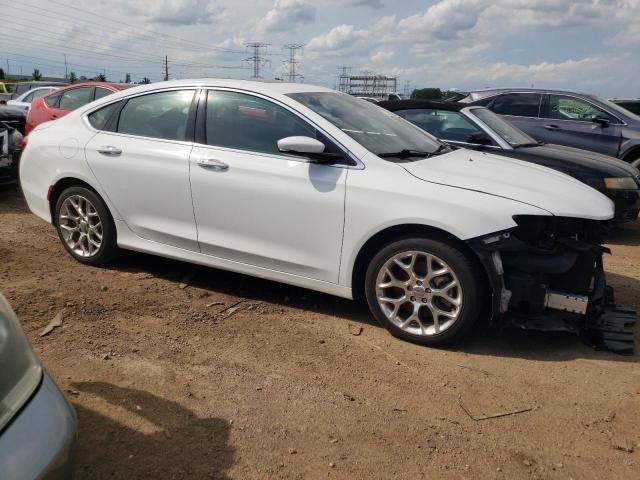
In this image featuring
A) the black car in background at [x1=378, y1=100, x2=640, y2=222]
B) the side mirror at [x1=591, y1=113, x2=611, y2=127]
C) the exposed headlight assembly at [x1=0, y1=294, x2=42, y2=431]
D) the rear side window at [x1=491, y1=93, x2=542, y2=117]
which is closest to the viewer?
the exposed headlight assembly at [x1=0, y1=294, x2=42, y2=431]

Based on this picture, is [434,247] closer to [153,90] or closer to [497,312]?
[497,312]

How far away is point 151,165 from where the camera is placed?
4.44m

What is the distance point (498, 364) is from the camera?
355 cm

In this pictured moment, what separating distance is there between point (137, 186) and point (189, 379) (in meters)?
1.92

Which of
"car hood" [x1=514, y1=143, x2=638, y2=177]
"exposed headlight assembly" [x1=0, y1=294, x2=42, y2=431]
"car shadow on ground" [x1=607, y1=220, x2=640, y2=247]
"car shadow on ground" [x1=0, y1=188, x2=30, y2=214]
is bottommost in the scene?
"car shadow on ground" [x1=607, y1=220, x2=640, y2=247]

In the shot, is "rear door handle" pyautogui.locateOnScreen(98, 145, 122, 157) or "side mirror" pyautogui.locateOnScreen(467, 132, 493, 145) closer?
"rear door handle" pyautogui.locateOnScreen(98, 145, 122, 157)

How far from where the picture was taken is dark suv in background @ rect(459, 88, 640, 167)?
8.57 m

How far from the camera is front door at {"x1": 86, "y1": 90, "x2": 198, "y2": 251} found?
4367 mm

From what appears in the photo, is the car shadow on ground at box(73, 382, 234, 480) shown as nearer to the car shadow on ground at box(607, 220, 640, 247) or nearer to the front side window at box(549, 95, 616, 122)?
the car shadow on ground at box(607, 220, 640, 247)

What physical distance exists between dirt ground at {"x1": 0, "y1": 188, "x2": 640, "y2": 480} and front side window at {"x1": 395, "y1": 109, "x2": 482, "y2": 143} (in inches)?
127

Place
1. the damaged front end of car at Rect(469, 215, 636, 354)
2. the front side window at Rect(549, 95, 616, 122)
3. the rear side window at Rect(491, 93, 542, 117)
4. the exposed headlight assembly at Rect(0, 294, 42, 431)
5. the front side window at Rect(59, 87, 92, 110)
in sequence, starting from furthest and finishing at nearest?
the front side window at Rect(59, 87, 92, 110) < the rear side window at Rect(491, 93, 542, 117) < the front side window at Rect(549, 95, 616, 122) < the damaged front end of car at Rect(469, 215, 636, 354) < the exposed headlight assembly at Rect(0, 294, 42, 431)

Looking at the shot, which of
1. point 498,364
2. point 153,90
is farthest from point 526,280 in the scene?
point 153,90

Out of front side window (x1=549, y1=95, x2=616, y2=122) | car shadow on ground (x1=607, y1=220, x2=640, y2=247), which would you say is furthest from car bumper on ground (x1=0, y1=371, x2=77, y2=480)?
front side window (x1=549, y1=95, x2=616, y2=122)

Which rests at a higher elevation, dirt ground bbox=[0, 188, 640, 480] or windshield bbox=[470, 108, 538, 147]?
windshield bbox=[470, 108, 538, 147]
